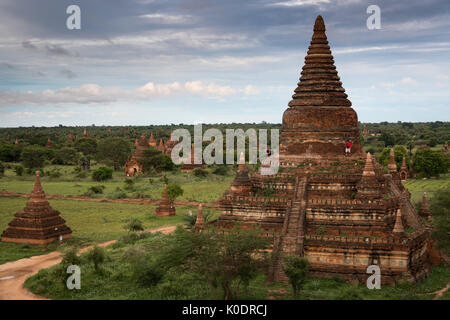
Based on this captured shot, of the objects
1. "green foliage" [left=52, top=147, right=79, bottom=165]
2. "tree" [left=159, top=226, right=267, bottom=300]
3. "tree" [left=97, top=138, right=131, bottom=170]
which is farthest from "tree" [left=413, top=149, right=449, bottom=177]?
"green foliage" [left=52, top=147, right=79, bottom=165]

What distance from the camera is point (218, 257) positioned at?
20266mm

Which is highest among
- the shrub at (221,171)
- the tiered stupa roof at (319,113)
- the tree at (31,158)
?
the tiered stupa roof at (319,113)

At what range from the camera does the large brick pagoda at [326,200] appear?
76.4 feet

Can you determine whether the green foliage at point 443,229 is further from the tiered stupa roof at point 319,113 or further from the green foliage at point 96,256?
the green foliage at point 96,256

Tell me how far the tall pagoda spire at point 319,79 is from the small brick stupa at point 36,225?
1725 cm

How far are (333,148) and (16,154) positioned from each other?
262ft

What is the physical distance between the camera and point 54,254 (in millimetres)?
31219

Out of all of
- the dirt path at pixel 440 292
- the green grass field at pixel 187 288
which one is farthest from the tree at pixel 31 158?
the dirt path at pixel 440 292

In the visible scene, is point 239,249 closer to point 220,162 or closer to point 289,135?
point 289,135

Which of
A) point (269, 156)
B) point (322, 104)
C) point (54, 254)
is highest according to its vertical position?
point (322, 104)

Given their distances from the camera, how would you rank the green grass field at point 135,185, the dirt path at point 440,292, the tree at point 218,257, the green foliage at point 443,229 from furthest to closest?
1. the green grass field at point 135,185
2. the green foliage at point 443,229
3. the dirt path at point 440,292
4. the tree at point 218,257

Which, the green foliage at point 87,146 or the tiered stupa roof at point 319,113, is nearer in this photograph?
the tiered stupa roof at point 319,113

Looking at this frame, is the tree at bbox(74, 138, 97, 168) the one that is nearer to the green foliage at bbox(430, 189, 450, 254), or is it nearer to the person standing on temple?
the person standing on temple
